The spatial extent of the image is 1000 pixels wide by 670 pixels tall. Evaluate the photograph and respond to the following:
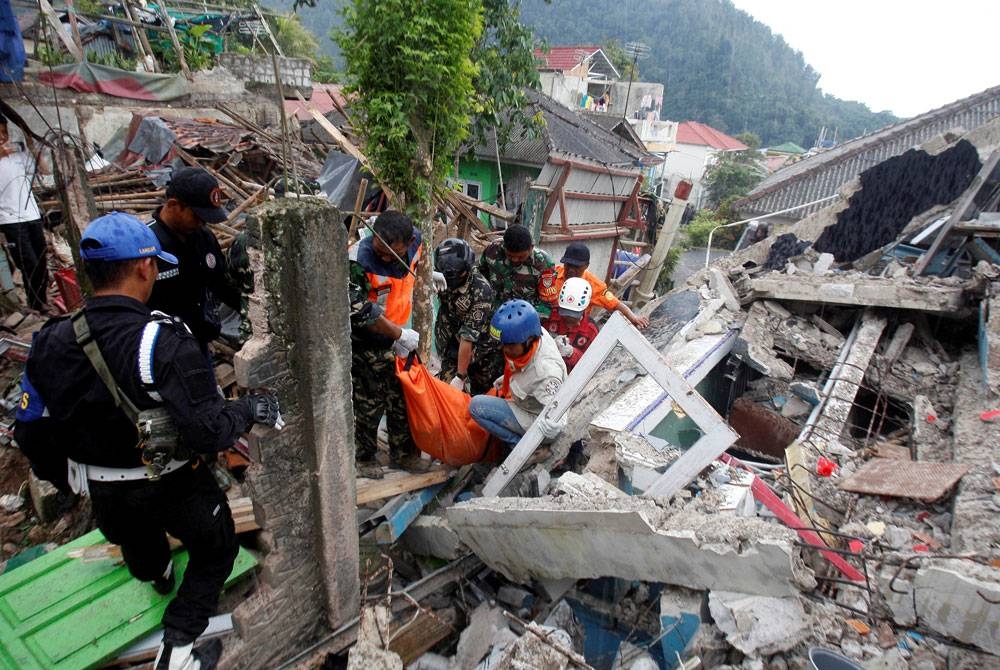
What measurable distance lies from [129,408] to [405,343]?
64.5 inches

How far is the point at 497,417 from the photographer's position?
3.72 metres

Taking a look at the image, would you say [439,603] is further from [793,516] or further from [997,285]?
[997,285]

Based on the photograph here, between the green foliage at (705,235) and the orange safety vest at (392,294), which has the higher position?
the orange safety vest at (392,294)

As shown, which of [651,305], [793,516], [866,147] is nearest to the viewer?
[793,516]

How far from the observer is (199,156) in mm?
9539

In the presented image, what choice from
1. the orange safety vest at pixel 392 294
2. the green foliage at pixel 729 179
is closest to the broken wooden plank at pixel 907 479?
the orange safety vest at pixel 392 294

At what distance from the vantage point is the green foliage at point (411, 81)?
4305 millimetres

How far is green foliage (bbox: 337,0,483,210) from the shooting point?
169 inches

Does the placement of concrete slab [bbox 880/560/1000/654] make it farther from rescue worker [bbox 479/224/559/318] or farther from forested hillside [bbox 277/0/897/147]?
forested hillside [bbox 277/0/897/147]

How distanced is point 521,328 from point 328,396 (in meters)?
1.31

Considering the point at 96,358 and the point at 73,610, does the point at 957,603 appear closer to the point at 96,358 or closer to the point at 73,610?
the point at 96,358

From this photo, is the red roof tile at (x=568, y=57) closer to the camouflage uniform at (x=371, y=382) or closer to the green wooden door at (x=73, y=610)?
the camouflage uniform at (x=371, y=382)

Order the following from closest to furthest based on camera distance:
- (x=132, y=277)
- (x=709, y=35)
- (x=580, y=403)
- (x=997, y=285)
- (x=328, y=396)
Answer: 1. (x=132, y=277)
2. (x=328, y=396)
3. (x=580, y=403)
4. (x=997, y=285)
5. (x=709, y=35)

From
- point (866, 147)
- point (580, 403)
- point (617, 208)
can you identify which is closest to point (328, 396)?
point (580, 403)
